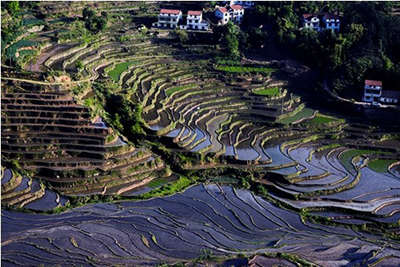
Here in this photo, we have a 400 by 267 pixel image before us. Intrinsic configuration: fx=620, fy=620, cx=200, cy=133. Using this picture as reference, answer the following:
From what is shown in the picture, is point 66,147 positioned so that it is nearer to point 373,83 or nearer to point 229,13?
point 373,83

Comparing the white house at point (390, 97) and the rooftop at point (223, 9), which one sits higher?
the rooftop at point (223, 9)

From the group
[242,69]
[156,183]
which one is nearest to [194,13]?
[242,69]

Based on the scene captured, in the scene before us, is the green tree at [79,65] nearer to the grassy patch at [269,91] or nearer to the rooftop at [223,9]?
the grassy patch at [269,91]

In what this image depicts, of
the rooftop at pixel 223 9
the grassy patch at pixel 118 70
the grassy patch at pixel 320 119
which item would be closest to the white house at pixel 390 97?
the grassy patch at pixel 320 119

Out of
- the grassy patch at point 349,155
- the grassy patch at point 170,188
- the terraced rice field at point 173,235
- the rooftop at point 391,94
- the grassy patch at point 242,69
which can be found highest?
the grassy patch at point 242,69

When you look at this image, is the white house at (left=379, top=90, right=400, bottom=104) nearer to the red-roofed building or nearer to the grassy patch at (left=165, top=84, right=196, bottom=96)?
the red-roofed building

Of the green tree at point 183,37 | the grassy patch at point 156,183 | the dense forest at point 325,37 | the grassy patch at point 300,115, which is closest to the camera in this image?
the grassy patch at point 156,183
